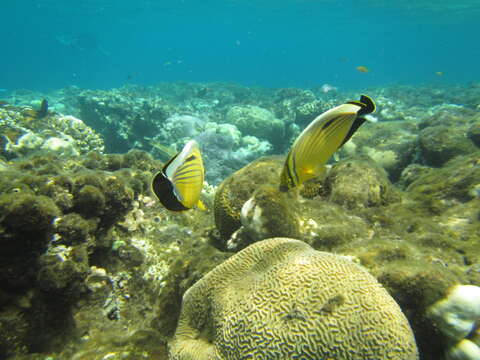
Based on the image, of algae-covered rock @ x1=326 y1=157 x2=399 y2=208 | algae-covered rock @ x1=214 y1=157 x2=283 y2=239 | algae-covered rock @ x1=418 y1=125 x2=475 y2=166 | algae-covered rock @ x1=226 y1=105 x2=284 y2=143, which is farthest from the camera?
A: algae-covered rock @ x1=226 y1=105 x2=284 y2=143

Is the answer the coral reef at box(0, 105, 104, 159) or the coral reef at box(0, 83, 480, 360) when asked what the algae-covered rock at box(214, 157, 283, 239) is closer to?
the coral reef at box(0, 83, 480, 360)

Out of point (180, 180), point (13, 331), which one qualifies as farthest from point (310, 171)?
point (13, 331)

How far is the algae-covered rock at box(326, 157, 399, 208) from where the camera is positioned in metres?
3.76

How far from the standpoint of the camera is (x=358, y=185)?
3.86 meters

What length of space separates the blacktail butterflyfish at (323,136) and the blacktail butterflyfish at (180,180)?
56 centimetres

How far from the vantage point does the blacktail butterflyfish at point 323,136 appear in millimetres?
1477

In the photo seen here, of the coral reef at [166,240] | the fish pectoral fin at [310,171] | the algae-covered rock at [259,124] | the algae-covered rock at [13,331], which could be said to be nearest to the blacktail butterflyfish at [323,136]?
the fish pectoral fin at [310,171]

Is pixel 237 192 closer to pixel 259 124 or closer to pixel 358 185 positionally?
pixel 358 185

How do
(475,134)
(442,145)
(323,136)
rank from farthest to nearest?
1. (475,134)
2. (442,145)
3. (323,136)

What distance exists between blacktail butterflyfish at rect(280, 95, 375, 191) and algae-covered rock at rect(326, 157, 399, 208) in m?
2.45

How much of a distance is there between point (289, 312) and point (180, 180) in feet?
4.15

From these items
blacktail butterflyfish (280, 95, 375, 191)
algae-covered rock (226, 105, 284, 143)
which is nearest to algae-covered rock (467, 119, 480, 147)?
blacktail butterflyfish (280, 95, 375, 191)

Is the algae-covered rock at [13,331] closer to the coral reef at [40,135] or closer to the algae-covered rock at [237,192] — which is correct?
the algae-covered rock at [237,192]

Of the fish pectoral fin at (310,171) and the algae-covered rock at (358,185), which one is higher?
the fish pectoral fin at (310,171)
